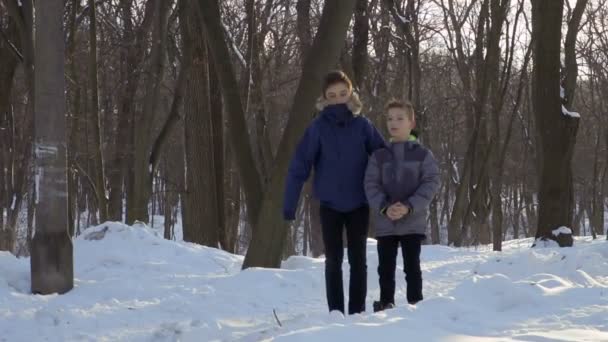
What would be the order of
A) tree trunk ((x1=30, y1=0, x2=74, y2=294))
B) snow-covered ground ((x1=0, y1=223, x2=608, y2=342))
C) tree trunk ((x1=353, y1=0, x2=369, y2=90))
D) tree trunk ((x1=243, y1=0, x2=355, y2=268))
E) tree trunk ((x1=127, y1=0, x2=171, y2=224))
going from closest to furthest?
snow-covered ground ((x1=0, y1=223, x2=608, y2=342))
tree trunk ((x1=30, y1=0, x2=74, y2=294))
tree trunk ((x1=243, y1=0, x2=355, y2=268))
tree trunk ((x1=127, y1=0, x2=171, y2=224))
tree trunk ((x1=353, y1=0, x2=369, y2=90))

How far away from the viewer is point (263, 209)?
7.72 metres

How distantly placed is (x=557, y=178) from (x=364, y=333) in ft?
26.9

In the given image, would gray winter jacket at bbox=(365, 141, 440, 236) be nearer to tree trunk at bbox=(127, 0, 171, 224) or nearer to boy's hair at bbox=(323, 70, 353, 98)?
boy's hair at bbox=(323, 70, 353, 98)

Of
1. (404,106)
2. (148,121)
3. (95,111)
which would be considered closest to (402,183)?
(404,106)

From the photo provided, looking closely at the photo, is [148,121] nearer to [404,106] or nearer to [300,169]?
[300,169]

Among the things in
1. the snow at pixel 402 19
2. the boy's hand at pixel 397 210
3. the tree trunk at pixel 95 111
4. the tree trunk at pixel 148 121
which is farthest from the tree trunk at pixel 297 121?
the snow at pixel 402 19

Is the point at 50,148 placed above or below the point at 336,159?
above

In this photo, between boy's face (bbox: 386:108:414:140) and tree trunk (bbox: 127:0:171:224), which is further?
tree trunk (bbox: 127:0:171:224)

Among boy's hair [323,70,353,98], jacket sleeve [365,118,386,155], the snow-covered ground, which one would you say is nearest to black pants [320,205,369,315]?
the snow-covered ground

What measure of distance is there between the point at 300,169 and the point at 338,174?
0.26 metres

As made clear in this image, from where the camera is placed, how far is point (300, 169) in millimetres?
4930

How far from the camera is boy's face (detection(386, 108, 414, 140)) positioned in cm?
487

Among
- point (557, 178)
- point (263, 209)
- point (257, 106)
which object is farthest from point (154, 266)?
point (257, 106)

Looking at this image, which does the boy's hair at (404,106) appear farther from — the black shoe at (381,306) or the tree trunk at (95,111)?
the tree trunk at (95,111)
